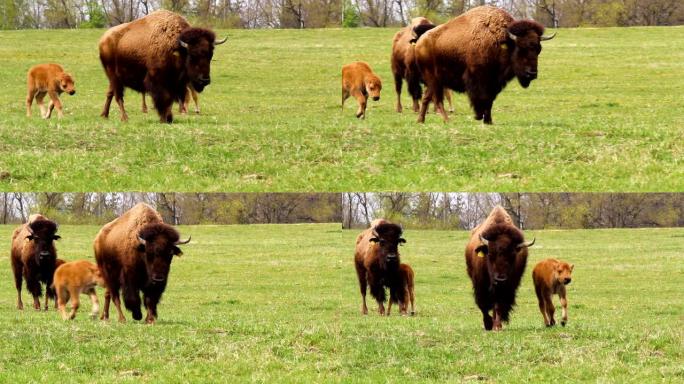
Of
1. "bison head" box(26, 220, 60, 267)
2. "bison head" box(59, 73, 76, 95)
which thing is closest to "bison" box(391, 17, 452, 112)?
"bison head" box(59, 73, 76, 95)

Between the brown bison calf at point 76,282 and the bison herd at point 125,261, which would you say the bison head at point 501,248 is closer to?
the bison herd at point 125,261

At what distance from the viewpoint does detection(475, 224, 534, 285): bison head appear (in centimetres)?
1645

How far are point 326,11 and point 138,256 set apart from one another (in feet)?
294

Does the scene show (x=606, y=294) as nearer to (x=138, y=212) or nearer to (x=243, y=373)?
(x=138, y=212)

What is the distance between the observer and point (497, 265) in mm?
16500

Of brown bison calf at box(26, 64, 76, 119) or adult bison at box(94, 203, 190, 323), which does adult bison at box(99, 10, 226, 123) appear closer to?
brown bison calf at box(26, 64, 76, 119)

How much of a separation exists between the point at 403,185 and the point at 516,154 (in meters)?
2.94

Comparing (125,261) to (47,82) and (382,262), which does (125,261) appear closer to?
(382,262)

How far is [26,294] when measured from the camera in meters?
27.9

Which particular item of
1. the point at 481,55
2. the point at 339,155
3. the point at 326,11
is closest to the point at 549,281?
the point at 339,155

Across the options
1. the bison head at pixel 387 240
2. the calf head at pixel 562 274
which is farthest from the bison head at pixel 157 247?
the calf head at pixel 562 274

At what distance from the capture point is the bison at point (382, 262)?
21094 millimetres

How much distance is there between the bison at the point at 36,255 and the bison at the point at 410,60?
12387mm

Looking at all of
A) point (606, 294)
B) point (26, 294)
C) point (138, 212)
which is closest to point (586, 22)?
point (606, 294)
